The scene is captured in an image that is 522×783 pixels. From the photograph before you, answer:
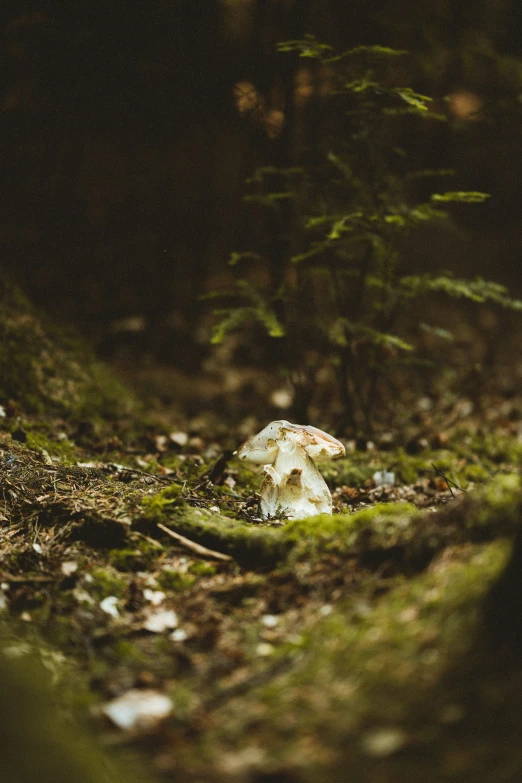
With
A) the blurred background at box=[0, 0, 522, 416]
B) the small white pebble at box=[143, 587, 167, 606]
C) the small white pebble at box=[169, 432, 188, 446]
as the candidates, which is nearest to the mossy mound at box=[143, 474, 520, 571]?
the small white pebble at box=[143, 587, 167, 606]

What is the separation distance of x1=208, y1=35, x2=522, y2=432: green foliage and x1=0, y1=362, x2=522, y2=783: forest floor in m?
1.85

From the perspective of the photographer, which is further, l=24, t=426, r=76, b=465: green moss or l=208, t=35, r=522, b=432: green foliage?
l=208, t=35, r=522, b=432: green foliage

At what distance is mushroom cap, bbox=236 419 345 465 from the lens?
11.1ft

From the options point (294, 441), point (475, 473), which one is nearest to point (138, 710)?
point (294, 441)

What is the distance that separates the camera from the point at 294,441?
3.41 m

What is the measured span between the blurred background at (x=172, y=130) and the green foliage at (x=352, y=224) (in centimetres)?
45

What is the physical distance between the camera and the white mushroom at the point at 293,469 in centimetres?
→ 338

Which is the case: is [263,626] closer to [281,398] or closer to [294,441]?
[294,441]

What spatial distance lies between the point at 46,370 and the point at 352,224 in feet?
9.55

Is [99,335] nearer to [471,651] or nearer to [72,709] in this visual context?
[72,709]

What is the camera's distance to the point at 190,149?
32.5ft

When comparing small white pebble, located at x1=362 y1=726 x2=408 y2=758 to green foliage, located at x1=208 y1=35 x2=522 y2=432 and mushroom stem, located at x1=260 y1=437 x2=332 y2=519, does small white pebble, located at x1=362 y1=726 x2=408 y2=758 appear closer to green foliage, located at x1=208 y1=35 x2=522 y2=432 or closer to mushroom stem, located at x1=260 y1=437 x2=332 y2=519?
mushroom stem, located at x1=260 y1=437 x2=332 y2=519

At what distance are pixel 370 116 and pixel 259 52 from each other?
76.7 inches

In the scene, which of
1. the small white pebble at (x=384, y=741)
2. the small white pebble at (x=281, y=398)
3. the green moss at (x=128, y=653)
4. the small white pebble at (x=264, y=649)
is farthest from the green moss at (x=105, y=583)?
the small white pebble at (x=281, y=398)
